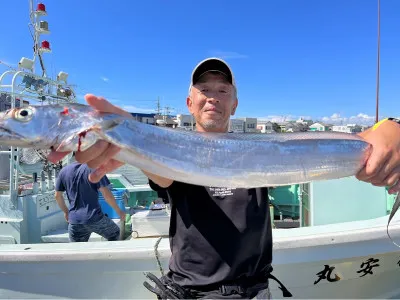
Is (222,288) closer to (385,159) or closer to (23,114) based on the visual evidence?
(385,159)

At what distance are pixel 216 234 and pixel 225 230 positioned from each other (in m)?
0.05

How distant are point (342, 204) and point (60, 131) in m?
3.32

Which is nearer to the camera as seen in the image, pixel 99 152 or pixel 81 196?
pixel 99 152

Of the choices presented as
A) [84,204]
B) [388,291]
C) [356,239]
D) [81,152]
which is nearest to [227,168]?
[81,152]

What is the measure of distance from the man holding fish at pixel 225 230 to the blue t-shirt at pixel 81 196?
9.58 ft

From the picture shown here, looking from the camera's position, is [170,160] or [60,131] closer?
[60,131]

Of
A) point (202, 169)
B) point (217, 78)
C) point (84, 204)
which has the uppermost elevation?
point (217, 78)

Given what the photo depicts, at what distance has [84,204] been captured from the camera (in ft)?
14.3

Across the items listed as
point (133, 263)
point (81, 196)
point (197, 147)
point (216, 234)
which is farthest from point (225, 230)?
point (81, 196)

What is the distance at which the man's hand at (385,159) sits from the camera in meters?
1.46

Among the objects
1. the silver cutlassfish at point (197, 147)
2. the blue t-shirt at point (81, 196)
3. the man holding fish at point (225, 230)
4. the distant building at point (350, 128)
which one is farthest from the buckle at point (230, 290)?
the blue t-shirt at point (81, 196)

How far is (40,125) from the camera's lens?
4.25 feet

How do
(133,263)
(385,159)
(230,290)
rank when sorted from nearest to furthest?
(385,159), (230,290), (133,263)

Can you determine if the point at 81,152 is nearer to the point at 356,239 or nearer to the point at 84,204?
the point at 356,239
